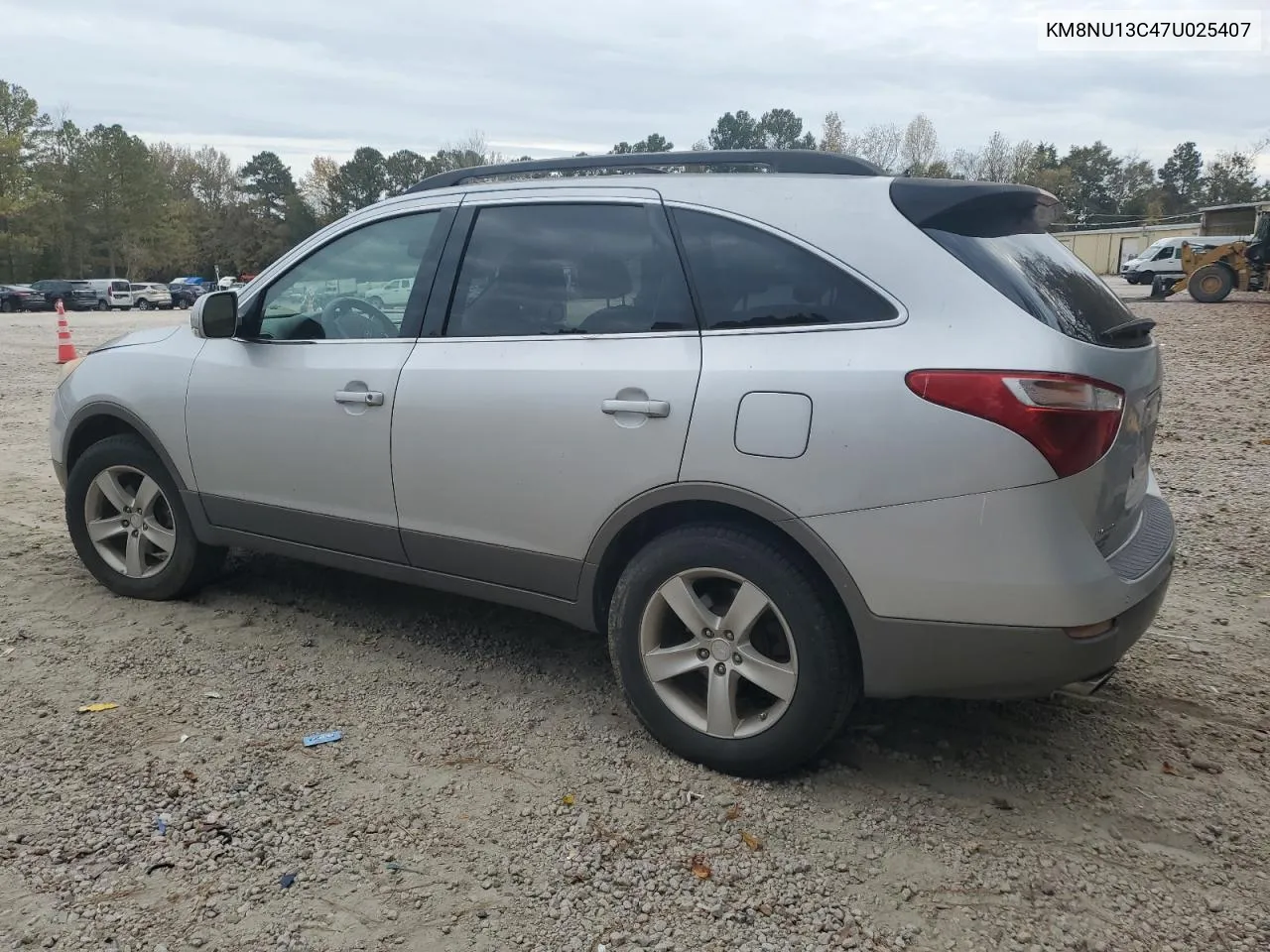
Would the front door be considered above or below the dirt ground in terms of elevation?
above

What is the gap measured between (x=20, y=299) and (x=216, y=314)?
4451 cm

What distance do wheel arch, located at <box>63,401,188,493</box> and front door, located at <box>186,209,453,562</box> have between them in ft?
0.68

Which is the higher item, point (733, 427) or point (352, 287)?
point (352, 287)

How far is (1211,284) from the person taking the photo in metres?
26.5

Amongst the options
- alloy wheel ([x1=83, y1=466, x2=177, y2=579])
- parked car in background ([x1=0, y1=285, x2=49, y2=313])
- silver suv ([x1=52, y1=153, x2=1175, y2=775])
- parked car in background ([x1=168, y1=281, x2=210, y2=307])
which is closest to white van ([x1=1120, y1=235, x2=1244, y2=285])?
silver suv ([x1=52, y1=153, x2=1175, y2=775])

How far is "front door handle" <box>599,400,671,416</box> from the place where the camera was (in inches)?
116

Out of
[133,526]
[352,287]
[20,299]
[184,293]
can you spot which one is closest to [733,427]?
[352,287]

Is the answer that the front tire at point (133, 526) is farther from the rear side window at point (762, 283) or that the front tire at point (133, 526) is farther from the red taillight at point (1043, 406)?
the red taillight at point (1043, 406)

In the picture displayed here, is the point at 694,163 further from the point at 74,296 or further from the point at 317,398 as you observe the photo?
the point at 74,296

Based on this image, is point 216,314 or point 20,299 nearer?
point 216,314

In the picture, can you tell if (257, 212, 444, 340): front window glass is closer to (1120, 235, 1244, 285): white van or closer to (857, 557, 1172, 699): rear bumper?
(857, 557, 1172, 699): rear bumper

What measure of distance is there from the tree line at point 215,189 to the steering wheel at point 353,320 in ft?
155

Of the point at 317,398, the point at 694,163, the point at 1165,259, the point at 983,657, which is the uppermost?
the point at 1165,259

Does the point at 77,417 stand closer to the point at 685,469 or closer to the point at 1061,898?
the point at 685,469
